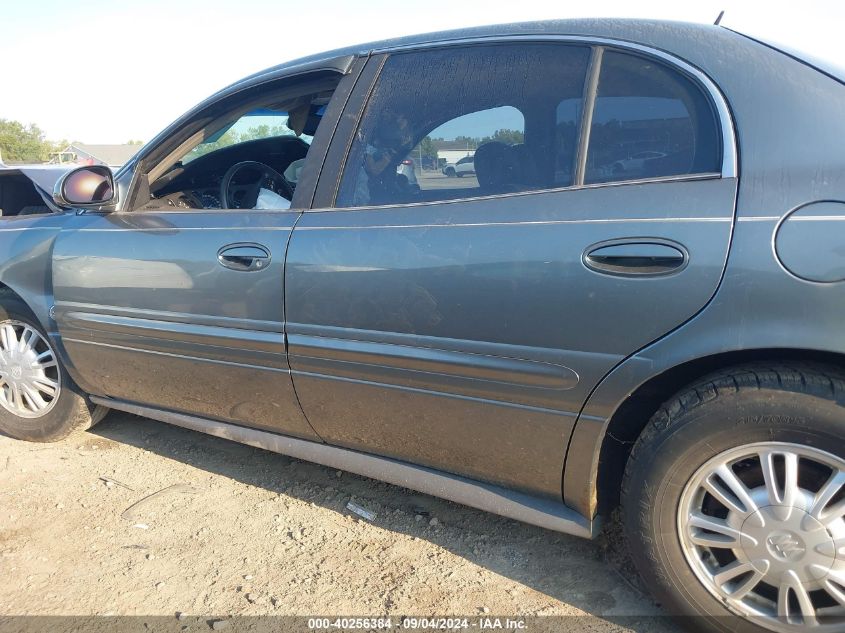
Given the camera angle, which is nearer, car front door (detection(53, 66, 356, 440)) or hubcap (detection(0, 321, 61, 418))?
car front door (detection(53, 66, 356, 440))

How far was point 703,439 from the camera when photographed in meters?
1.70

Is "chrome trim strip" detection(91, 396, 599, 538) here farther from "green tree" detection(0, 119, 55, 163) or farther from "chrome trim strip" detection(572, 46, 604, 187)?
"green tree" detection(0, 119, 55, 163)

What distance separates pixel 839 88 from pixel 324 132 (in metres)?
1.67

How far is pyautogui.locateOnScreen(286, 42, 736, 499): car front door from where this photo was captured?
67.9 inches

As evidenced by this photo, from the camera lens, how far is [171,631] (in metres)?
2.02

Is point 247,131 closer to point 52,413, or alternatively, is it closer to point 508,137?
point 508,137

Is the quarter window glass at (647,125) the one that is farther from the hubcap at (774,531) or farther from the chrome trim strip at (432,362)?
the hubcap at (774,531)

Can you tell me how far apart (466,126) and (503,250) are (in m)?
0.58

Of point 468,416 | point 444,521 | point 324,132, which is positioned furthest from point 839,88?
point 444,521

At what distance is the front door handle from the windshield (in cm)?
76

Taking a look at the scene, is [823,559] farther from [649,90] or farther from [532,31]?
[532,31]

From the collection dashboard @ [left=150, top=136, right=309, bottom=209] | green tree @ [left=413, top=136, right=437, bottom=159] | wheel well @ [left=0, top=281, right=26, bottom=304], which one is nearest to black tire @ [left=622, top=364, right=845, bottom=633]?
green tree @ [left=413, top=136, right=437, bottom=159]

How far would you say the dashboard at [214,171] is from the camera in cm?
324

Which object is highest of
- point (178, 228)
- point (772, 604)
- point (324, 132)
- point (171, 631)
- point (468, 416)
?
point (324, 132)
